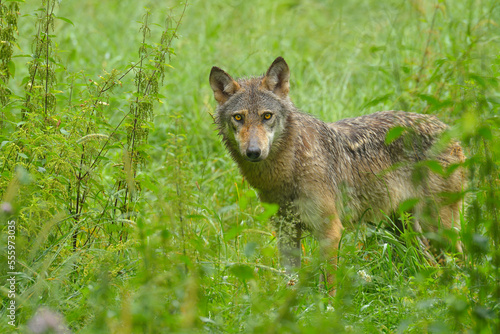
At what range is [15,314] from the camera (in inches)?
130

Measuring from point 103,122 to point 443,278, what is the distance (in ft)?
9.27

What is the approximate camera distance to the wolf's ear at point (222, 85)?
4980 mm

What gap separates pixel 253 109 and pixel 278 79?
51cm

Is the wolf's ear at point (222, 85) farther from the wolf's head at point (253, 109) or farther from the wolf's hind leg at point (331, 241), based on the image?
Answer: the wolf's hind leg at point (331, 241)

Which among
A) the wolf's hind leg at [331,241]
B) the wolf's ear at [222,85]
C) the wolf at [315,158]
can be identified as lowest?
the wolf's hind leg at [331,241]

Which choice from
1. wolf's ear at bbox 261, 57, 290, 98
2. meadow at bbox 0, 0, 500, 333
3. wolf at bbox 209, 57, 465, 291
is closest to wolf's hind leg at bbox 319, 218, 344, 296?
wolf at bbox 209, 57, 465, 291

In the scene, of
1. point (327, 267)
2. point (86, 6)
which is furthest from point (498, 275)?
point (86, 6)

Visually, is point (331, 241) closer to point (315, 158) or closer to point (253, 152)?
point (315, 158)

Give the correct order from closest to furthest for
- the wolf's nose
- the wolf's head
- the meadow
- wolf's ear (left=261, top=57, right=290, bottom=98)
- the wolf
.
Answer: the meadow
the wolf's nose
the wolf's head
the wolf
wolf's ear (left=261, top=57, right=290, bottom=98)

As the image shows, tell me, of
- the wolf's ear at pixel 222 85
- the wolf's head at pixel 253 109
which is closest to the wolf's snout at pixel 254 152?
the wolf's head at pixel 253 109

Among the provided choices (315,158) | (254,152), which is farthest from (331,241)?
(254,152)

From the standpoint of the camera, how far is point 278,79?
199 inches

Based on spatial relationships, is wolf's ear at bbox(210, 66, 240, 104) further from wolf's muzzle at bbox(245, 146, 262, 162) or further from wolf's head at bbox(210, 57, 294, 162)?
wolf's muzzle at bbox(245, 146, 262, 162)

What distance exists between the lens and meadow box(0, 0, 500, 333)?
8.76 ft
